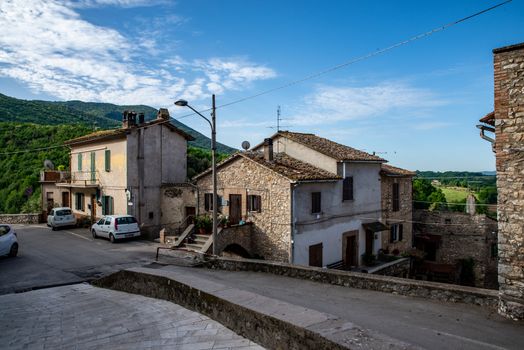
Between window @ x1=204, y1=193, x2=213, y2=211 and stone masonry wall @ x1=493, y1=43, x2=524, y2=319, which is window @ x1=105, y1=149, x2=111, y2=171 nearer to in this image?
window @ x1=204, y1=193, x2=213, y2=211

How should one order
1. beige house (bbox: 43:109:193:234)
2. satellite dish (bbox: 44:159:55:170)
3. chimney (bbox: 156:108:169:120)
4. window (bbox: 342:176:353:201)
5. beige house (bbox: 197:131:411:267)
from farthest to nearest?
satellite dish (bbox: 44:159:55:170)
chimney (bbox: 156:108:169:120)
beige house (bbox: 43:109:193:234)
window (bbox: 342:176:353:201)
beige house (bbox: 197:131:411:267)

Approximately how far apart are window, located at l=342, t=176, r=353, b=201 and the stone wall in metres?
7.39

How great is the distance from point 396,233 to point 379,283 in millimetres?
17828

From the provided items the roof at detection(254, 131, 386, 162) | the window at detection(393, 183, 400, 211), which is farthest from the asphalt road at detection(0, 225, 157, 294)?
the window at detection(393, 183, 400, 211)

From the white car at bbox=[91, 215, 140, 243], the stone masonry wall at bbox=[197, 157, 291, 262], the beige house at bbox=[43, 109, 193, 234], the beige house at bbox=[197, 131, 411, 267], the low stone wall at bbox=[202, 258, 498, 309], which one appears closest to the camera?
the low stone wall at bbox=[202, 258, 498, 309]

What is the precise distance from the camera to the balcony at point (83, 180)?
25984mm

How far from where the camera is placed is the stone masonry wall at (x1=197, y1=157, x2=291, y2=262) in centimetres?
1823

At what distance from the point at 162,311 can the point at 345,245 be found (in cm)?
1540

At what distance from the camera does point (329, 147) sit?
23000 mm

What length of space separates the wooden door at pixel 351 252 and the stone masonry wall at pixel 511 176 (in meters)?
15.0

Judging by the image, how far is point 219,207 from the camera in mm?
21391

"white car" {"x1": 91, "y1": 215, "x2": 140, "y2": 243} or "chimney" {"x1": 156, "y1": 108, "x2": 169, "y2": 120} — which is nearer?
"white car" {"x1": 91, "y1": 215, "x2": 140, "y2": 243}

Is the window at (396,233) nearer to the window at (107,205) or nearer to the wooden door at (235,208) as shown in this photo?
the wooden door at (235,208)

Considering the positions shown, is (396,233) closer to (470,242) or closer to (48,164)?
(470,242)
